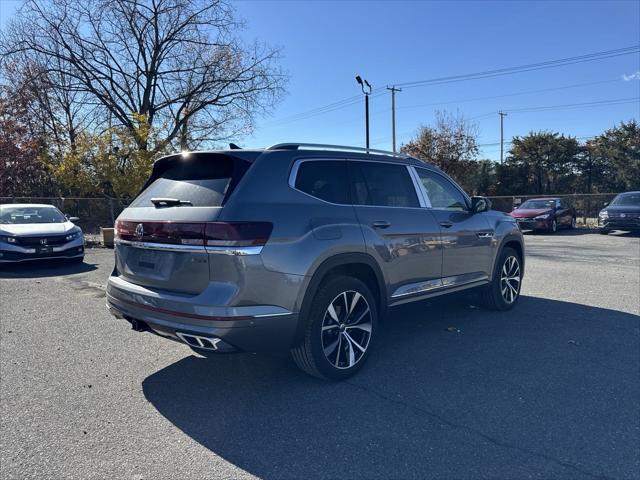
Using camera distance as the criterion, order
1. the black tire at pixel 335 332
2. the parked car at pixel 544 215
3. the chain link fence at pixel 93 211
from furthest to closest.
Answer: the chain link fence at pixel 93 211
the parked car at pixel 544 215
the black tire at pixel 335 332

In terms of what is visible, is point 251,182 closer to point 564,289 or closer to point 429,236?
point 429,236

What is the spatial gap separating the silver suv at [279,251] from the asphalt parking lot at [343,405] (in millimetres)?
492

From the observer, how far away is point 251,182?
3393mm

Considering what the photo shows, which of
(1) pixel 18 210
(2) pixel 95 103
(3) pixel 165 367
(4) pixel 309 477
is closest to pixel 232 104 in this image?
(2) pixel 95 103

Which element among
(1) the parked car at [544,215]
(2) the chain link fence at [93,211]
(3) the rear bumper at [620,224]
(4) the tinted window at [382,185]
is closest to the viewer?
(4) the tinted window at [382,185]

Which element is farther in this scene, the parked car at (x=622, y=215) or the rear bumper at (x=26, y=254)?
the parked car at (x=622, y=215)

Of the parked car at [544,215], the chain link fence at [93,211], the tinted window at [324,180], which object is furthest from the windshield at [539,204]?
the tinted window at [324,180]

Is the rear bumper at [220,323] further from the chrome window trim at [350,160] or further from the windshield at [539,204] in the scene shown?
the windshield at [539,204]

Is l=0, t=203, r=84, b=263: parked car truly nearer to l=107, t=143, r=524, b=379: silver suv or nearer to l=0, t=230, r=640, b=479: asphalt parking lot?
l=0, t=230, r=640, b=479: asphalt parking lot

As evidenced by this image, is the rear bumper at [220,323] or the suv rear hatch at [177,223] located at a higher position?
the suv rear hatch at [177,223]

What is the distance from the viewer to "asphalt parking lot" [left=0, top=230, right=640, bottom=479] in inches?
109

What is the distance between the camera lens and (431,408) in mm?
3426

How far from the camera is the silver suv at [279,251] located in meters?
3.23

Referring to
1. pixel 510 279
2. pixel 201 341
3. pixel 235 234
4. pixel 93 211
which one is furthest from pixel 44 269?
pixel 93 211
